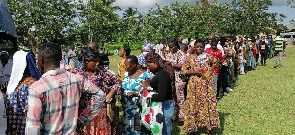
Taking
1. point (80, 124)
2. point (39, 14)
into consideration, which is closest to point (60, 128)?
point (80, 124)

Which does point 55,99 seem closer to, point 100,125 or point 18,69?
point 18,69

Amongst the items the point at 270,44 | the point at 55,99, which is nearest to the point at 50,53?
the point at 55,99

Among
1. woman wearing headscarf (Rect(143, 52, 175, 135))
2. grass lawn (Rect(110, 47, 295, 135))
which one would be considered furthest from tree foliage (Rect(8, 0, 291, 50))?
woman wearing headscarf (Rect(143, 52, 175, 135))

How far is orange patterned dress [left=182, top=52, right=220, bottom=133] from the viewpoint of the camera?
19.8 feet

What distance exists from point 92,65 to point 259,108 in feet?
19.0

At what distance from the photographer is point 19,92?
2.76 metres

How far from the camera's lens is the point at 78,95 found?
2662 millimetres

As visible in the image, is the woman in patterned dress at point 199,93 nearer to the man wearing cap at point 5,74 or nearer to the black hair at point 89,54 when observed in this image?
the black hair at point 89,54

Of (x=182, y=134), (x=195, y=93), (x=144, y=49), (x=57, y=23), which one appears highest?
(x=57, y=23)

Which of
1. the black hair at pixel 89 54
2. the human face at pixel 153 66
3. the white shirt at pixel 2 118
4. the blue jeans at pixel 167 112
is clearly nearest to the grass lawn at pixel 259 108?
the blue jeans at pixel 167 112

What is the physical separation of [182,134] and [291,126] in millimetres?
2429

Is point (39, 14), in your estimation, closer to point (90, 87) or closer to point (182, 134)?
point (182, 134)

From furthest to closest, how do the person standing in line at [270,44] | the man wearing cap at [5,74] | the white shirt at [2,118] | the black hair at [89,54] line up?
the person standing in line at [270,44] < the man wearing cap at [5,74] < the black hair at [89,54] < the white shirt at [2,118]

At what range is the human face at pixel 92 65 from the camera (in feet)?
13.5
